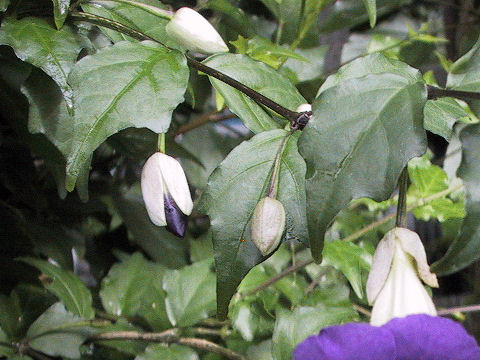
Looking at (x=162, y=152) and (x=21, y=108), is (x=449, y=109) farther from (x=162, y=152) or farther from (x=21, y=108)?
(x=21, y=108)

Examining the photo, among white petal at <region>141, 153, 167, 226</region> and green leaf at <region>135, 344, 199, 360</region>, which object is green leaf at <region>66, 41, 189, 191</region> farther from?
green leaf at <region>135, 344, 199, 360</region>

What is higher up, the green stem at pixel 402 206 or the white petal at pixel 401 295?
the green stem at pixel 402 206

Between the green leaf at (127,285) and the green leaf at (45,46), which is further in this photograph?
the green leaf at (127,285)

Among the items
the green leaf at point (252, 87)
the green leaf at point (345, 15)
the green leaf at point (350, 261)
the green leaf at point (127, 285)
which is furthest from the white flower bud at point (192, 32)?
the green leaf at point (345, 15)

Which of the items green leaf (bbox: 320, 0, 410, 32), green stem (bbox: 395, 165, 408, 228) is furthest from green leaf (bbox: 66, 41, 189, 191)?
green leaf (bbox: 320, 0, 410, 32)

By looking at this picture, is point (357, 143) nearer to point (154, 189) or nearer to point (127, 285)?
point (154, 189)

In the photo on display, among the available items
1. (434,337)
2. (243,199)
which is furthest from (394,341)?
(243,199)

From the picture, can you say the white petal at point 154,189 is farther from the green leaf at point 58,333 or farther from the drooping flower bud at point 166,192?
the green leaf at point 58,333

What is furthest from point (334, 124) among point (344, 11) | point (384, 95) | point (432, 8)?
point (432, 8)

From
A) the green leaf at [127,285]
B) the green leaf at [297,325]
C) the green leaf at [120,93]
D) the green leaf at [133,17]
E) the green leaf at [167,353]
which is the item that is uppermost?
the green leaf at [133,17]
